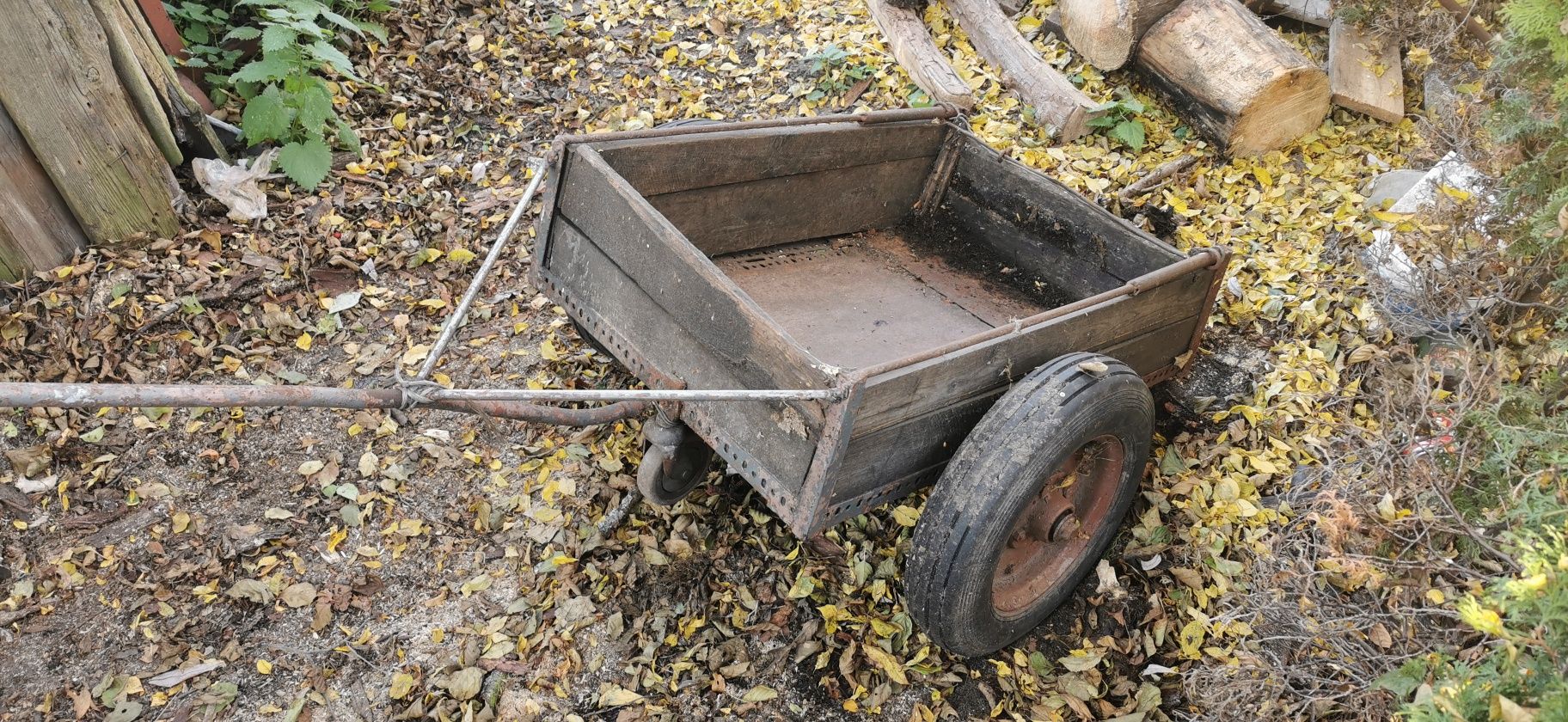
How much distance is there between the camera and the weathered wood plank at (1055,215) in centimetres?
397

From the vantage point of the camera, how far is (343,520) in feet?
12.0

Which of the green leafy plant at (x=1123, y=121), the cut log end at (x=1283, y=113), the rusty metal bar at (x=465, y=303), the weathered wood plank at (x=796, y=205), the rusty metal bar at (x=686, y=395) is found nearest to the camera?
the rusty metal bar at (x=686, y=395)

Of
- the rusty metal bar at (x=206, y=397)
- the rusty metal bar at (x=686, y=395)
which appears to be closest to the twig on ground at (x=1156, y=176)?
the rusty metal bar at (x=686, y=395)

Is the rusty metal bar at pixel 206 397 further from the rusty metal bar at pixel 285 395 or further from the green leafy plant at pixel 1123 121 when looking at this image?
the green leafy plant at pixel 1123 121

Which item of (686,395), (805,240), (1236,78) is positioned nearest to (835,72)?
(805,240)

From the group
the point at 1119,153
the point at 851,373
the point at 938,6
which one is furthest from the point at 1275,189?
the point at 851,373

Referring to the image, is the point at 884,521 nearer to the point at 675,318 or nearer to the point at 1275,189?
the point at 675,318

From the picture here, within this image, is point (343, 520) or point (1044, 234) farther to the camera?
point (1044, 234)

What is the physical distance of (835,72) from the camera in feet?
19.4

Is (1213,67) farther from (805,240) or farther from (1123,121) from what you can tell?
(805,240)

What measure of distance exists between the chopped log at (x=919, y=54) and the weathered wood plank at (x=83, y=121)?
3948mm

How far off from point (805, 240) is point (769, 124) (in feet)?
2.35

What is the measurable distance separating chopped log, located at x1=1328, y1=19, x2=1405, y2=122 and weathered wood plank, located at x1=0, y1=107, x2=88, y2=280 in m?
6.06

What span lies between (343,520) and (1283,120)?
4.86 metres
